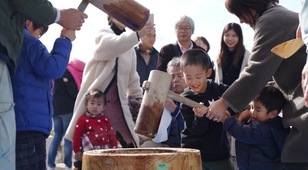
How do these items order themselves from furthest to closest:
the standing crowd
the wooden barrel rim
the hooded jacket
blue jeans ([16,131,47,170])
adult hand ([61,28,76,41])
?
the hooded jacket < adult hand ([61,28,76,41]) < blue jeans ([16,131,47,170]) < the standing crowd < the wooden barrel rim

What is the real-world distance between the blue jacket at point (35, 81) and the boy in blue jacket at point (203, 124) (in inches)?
37.7

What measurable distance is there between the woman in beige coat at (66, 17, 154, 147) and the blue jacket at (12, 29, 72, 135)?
1485 mm

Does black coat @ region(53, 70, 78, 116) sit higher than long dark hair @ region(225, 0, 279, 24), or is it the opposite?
long dark hair @ region(225, 0, 279, 24)

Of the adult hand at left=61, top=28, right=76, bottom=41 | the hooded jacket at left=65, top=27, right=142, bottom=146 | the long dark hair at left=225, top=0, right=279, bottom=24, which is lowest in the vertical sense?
the hooded jacket at left=65, top=27, right=142, bottom=146

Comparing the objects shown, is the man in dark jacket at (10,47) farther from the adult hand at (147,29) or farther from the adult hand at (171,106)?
the adult hand at (171,106)

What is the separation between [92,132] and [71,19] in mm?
1831

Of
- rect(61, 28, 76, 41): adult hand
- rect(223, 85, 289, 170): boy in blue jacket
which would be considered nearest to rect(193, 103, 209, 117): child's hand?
rect(223, 85, 289, 170): boy in blue jacket

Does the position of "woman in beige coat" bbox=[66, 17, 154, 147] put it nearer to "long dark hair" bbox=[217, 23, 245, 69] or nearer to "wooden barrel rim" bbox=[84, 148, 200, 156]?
"long dark hair" bbox=[217, 23, 245, 69]

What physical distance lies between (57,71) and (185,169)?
145 cm

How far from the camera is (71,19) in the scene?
356 centimetres

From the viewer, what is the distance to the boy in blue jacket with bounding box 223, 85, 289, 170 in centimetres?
365

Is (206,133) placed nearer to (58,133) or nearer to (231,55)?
(231,55)

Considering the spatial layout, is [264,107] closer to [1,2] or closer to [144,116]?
[144,116]

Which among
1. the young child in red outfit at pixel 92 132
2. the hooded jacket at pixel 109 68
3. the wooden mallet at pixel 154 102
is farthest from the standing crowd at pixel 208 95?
the young child in red outfit at pixel 92 132
